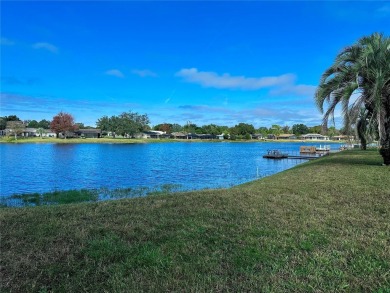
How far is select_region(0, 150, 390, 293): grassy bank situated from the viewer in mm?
3543

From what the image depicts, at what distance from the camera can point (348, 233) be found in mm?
5199

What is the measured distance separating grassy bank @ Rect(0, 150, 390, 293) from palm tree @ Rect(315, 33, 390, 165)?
24.6 ft

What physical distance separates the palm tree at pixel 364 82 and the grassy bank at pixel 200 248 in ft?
24.6

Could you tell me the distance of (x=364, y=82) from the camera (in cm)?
1413

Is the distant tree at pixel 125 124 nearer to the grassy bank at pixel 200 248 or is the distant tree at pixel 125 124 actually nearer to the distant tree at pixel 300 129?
the distant tree at pixel 300 129

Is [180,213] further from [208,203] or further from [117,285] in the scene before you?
[117,285]

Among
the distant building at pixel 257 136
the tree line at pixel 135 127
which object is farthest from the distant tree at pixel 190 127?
the distant building at pixel 257 136

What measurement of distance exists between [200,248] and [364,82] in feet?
43.4

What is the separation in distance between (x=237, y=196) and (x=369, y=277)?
5174 millimetres

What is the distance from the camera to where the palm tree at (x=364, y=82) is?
13117 millimetres

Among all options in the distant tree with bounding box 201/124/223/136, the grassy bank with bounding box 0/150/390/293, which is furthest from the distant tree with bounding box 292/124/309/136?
the grassy bank with bounding box 0/150/390/293

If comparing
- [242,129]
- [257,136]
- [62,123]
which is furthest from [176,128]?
[62,123]

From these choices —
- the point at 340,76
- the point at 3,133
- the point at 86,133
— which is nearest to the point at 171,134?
the point at 86,133

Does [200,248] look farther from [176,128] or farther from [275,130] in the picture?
[275,130]
